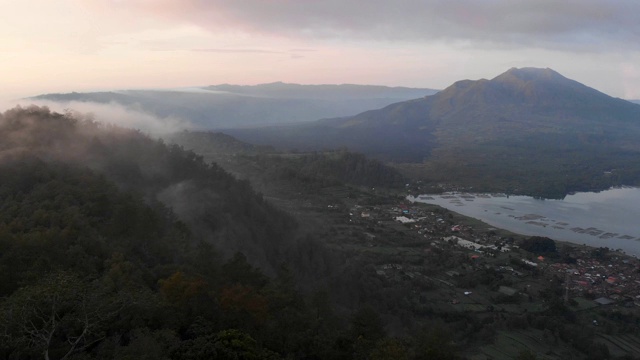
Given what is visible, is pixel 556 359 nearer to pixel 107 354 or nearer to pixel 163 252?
pixel 163 252

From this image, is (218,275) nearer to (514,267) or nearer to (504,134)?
(514,267)

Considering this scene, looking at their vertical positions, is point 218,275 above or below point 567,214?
above

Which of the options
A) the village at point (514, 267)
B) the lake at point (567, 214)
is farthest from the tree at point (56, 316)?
the lake at point (567, 214)

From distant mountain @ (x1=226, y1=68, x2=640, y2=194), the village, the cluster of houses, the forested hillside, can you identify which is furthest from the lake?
the forested hillside

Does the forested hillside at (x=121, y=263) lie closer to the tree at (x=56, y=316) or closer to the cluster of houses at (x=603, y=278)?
the tree at (x=56, y=316)

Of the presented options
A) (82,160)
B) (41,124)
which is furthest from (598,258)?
(41,124)

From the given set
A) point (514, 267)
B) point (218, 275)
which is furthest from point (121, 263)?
point (514, 267)
